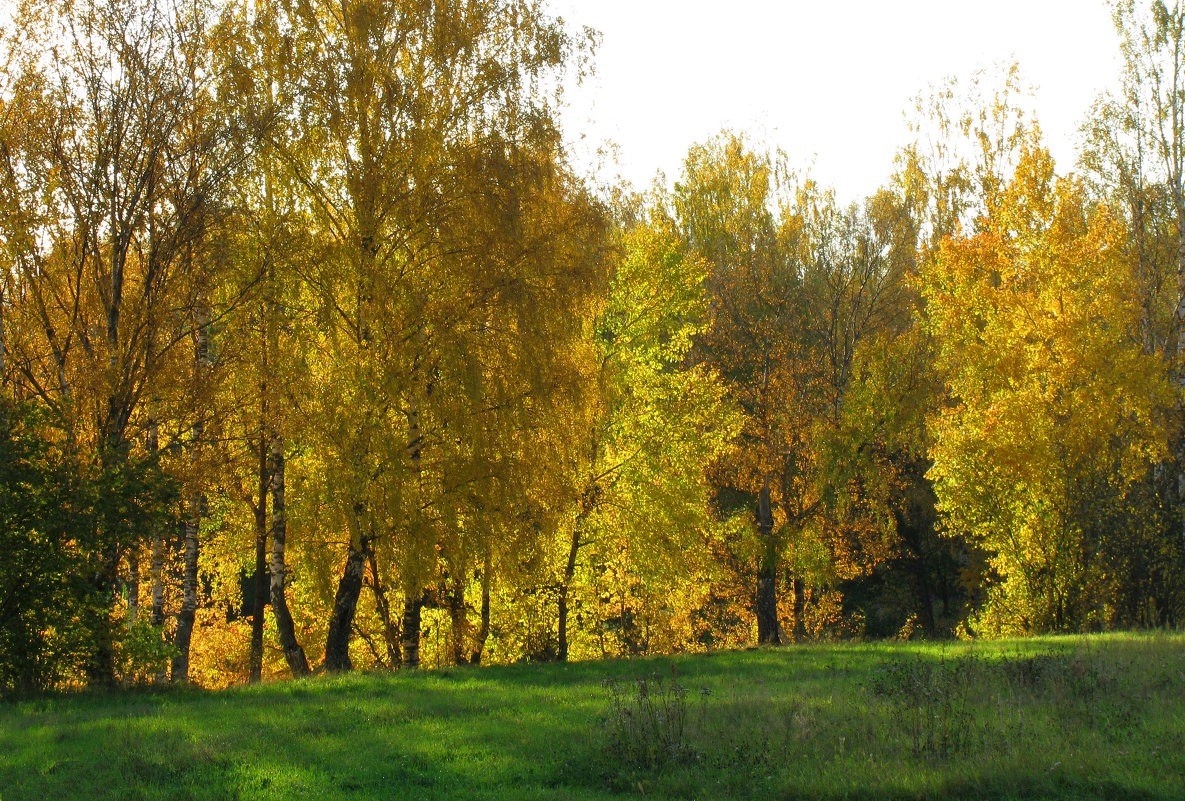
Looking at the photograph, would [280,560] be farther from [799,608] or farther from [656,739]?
[799,608]

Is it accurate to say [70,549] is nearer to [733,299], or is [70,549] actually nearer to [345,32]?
[345,32]

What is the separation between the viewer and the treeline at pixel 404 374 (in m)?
12.7

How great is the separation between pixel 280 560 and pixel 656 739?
31.6 ft

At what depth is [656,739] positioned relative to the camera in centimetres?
818

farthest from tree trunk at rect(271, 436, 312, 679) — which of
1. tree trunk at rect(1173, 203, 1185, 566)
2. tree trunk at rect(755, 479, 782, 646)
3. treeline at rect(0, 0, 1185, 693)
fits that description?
tree trunk at rect(1173, 203, 1185, 566)

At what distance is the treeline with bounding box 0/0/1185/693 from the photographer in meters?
12.7

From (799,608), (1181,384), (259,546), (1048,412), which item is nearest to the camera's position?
(259,546)

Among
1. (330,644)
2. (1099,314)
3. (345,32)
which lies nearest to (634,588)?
(330,644)

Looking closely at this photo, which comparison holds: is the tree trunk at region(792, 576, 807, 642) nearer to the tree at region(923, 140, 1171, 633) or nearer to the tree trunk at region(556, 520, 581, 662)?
the tree at region(923, 140, 1171, 633)

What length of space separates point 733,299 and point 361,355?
15978 mm

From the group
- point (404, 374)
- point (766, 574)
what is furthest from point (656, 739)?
point (766, 574)

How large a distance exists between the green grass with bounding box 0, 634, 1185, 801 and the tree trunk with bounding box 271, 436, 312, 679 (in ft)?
13.0

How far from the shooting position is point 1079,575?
17625 mm

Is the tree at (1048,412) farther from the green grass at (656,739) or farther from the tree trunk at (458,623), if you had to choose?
the tree trunk at (458,623)
